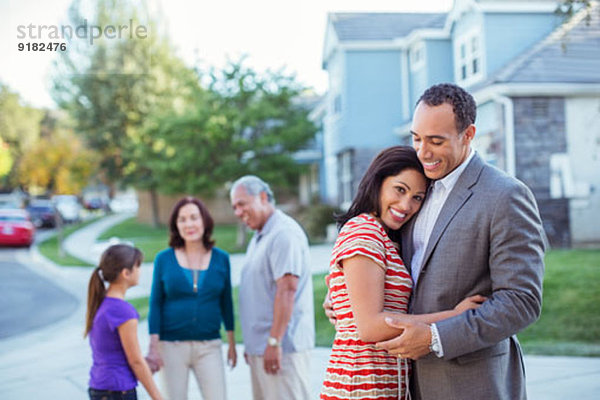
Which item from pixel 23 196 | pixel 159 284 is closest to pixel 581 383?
pixel 159 284

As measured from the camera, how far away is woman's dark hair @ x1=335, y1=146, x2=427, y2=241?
2648mm

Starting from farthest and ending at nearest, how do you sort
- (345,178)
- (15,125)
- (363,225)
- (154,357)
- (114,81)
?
(15,125), (114,81), (345,178), (154,357), (363,225)

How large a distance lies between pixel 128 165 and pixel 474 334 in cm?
3368

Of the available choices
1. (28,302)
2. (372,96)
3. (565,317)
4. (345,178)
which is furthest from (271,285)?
(345,178)

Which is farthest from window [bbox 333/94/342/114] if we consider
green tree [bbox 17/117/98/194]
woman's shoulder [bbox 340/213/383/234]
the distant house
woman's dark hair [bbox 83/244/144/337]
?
woman's shoulder [bbox 340/213/383/234]

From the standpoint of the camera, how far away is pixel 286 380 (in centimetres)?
439

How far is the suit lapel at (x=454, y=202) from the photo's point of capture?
242 centimetres

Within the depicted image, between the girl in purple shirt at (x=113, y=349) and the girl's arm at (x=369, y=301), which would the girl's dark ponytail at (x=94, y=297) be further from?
the girl's arm at (x=369, y=301)

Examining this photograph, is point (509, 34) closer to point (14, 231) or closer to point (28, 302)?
point (28, 302)

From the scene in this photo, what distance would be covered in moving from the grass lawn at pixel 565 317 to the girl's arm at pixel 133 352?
4.72m

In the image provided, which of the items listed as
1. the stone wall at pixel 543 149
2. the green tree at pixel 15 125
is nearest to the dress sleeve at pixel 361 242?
the stone wall at pixel 543 149

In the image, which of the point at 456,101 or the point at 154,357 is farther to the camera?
the point at 154,357

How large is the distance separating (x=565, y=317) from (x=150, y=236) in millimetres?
22473

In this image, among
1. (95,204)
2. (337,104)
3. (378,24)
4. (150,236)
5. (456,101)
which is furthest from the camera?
(95,204)
